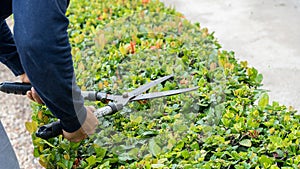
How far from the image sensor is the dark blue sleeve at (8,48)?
86.5 inches

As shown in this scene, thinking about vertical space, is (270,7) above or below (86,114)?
above

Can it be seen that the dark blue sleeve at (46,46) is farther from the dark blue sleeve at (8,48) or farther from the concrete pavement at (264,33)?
the concrete pavement at (264,33)

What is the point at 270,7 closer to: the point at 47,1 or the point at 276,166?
the point at 276,166

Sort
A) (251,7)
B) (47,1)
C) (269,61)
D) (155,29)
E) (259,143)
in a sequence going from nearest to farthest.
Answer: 1. (47,1)
2. (259,143)
3. (155,29)
4. (269,61)
5. (251,7)

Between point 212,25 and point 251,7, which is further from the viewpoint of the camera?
point 251,7

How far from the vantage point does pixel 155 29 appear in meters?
2.96

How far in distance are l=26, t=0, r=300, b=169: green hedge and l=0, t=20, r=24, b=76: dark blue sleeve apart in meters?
0.24

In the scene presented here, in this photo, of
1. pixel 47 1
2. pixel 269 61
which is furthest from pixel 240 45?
pixel 47 1

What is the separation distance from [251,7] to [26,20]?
11.6 ft

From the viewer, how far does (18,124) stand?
3748 millimetres

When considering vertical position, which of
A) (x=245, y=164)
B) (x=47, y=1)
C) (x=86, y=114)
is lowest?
(x=245, y=164)

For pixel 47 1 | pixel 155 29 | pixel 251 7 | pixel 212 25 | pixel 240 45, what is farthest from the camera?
pixel 251 7

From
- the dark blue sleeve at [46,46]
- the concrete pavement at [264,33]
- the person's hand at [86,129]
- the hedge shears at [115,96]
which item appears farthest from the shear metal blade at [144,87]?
the concrete pavement at [264,33]

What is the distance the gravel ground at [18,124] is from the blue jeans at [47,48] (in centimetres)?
193
